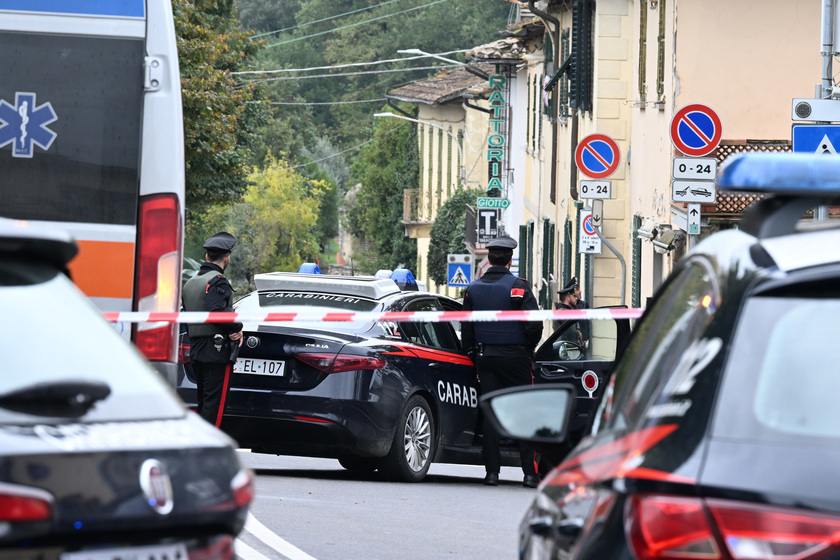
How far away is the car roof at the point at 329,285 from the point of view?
12.0 m

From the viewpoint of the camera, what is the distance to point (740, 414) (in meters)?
2.83

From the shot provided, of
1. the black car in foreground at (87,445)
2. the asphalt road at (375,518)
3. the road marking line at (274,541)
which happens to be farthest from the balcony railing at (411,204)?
the black car in foreground at (87,445)

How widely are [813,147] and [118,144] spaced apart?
8113 millimetres

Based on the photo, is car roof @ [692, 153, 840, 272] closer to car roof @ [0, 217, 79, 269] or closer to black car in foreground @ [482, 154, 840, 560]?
black car in foreground @ [482, 154, 840, 560]

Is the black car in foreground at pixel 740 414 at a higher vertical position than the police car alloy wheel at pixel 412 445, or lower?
higher

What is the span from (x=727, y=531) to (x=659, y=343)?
35.9 inches

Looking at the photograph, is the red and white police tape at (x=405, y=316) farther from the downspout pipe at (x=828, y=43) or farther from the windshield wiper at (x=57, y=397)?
the windshield wiper at (x=57, y=397)

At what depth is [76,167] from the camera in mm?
8047

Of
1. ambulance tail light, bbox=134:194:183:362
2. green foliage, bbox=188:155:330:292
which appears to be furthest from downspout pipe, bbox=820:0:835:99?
green foliage, bbox=188:155:330:292

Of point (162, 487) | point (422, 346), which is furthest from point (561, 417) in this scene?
point (422, 346)

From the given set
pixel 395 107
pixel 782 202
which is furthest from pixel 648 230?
pixel 395 107

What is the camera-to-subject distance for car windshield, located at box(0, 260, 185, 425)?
11.3 feet

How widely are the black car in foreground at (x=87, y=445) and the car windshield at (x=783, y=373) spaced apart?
122 centimetres

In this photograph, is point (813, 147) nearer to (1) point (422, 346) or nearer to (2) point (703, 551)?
(1) point (422, 346)
